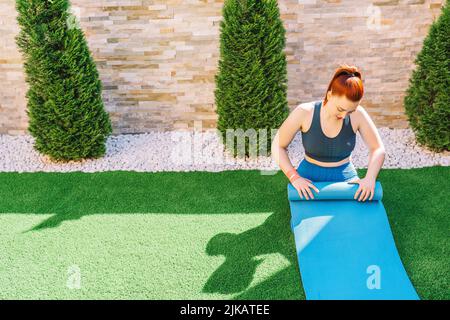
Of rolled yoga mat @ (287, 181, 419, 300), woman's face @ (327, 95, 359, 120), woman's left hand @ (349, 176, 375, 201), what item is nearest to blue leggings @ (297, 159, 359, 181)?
rolled yoga mat @ (287, 181, 419, 300)

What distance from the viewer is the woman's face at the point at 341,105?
178 inches

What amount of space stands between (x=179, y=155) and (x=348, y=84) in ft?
13.7

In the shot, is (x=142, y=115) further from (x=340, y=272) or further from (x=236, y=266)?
(x=340, y=272)

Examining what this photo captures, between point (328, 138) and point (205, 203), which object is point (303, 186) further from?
point (205, 203)

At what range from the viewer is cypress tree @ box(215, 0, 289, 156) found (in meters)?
6.89

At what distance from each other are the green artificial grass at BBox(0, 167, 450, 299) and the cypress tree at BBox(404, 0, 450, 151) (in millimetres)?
648

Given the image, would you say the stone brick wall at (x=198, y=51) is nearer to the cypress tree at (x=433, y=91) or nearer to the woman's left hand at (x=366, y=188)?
the cypress tree at (x=433, y=91)

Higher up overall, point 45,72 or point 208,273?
point 45,72

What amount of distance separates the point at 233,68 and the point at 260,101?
A: 2.20 ft

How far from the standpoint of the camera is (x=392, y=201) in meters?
6.25

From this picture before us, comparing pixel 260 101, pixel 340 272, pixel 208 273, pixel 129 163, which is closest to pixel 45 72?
pixel 129 163

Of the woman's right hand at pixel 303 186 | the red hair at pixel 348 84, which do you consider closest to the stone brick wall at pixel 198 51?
the woman's right hand at pixel 303 186

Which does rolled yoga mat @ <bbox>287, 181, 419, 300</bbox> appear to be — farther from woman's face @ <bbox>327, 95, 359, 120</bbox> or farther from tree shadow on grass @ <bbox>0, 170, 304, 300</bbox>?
woman's face @ <bbox>327, 95, 359, 120</bbox>

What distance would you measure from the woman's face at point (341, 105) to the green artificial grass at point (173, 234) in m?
1.66
